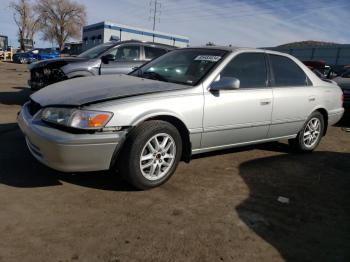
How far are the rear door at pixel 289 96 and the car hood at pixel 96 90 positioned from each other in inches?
59.5

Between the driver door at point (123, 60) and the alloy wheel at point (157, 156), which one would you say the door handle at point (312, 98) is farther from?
the driver door at point (123, 60)

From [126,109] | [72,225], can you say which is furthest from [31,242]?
[126,109]

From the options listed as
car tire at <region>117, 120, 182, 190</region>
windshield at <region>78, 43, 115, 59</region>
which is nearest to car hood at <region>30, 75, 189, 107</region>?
car tire at <region>117, 120, 182, 190</region>

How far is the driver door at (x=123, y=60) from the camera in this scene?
8164 mm

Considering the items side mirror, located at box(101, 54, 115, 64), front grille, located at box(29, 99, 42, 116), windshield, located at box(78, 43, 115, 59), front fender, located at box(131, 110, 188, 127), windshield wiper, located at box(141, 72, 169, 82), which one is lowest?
front grille, located at box(29, 99, 42, 116)

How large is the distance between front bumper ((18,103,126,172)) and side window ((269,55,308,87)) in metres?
2.51

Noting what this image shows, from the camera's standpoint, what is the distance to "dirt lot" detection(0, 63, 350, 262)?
101 inches

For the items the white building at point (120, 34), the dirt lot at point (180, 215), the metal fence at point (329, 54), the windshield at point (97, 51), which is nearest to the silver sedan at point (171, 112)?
the dirt lot at point (180, 215)

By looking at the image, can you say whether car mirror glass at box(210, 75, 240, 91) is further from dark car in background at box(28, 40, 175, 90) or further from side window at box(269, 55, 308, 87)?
dark car in background at box(28, 40, 175, 90)

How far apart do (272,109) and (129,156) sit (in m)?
2.18

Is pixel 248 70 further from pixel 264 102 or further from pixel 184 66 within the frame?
pixel 184 66

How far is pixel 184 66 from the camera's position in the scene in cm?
438

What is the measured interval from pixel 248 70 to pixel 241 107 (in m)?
0.57

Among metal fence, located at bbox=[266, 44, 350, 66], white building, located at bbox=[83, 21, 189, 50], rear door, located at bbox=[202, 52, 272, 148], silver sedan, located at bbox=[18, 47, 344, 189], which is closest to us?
silver sedan, located at bbox=[18, 47, 344, 189]
